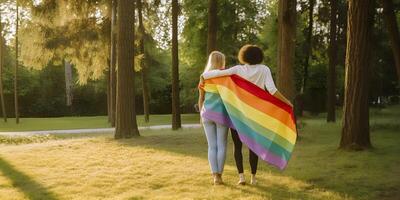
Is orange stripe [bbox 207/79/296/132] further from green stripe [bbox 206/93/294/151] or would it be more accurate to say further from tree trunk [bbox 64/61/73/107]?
tree trunk [bbox 64/61/73/107]

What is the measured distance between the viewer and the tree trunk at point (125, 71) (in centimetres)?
1511

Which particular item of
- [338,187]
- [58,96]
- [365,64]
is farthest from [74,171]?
[58,96]

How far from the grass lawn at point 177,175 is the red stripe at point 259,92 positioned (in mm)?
1192

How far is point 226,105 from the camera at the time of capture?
24.2ft

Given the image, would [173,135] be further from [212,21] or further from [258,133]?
[258,133]

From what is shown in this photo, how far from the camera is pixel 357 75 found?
1075 centimetres

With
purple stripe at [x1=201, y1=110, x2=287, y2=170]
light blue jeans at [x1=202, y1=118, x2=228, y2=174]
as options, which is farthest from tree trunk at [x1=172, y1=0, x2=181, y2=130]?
purple stripe at [x1=201, y1=110, x2=287, y2=170]

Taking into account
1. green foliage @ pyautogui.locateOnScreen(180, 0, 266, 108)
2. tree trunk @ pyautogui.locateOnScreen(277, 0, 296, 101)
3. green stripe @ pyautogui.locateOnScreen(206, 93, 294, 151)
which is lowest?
green stripe @ pyautogui.locateOnScreen(206, 93, 294, 151)

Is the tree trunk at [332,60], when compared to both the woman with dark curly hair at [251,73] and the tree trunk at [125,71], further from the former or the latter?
the woman with dark curly hair at [251,73]

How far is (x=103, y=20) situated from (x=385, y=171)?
18528 mm

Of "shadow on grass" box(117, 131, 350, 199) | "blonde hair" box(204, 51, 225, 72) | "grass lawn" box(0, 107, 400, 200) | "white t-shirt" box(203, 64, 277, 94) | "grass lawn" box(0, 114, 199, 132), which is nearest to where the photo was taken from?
"shadow on grass" box(117, 131, 350, 199)

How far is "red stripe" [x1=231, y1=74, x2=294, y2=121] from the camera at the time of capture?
724 centimetres

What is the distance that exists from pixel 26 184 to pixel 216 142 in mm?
3076

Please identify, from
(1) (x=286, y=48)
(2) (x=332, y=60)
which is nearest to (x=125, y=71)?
(1) (x=286, y=48)
